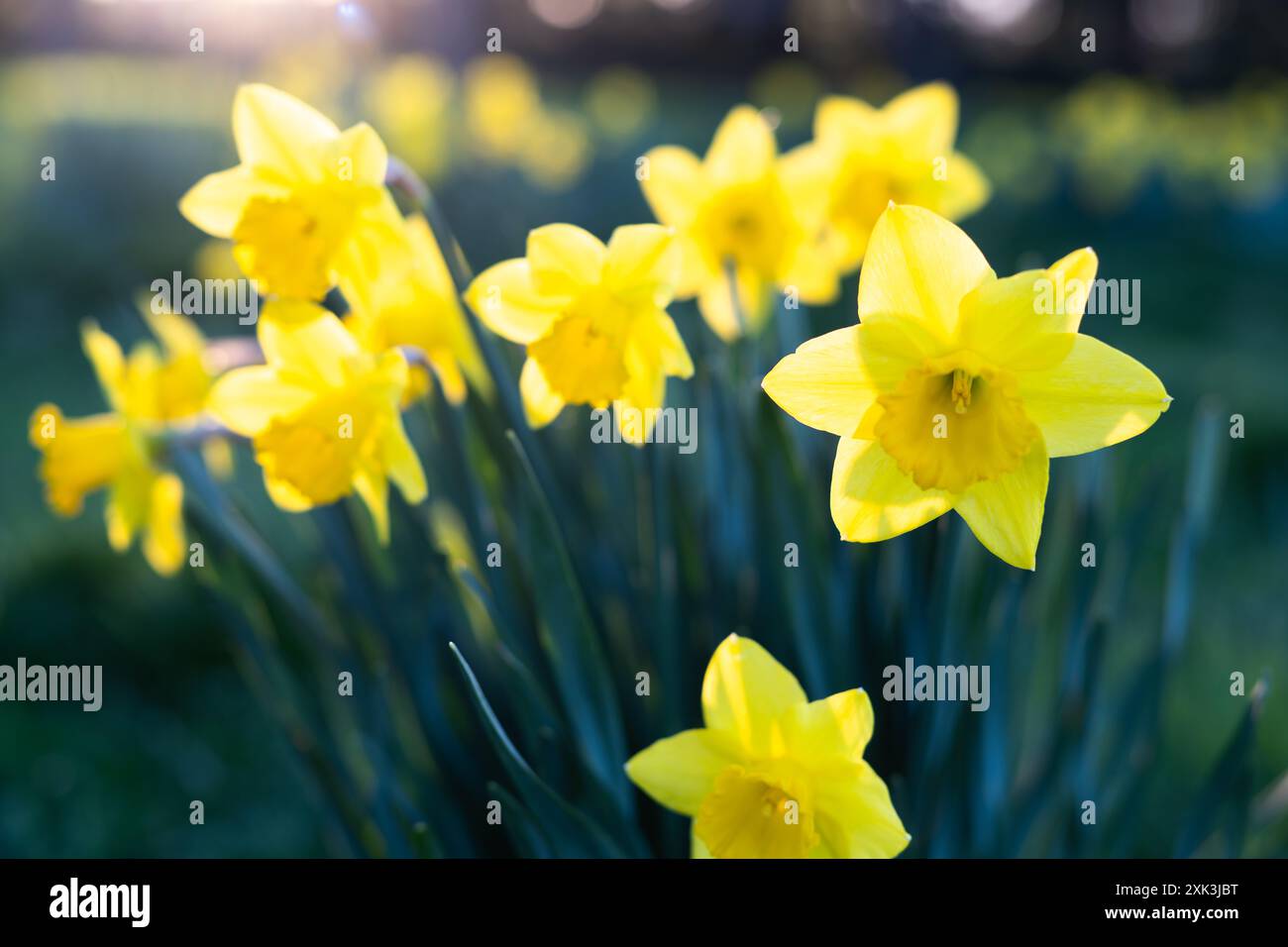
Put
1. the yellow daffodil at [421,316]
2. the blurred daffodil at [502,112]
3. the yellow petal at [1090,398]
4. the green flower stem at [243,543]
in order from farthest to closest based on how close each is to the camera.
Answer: the blurred daffodil at [502,112] < the green flower stem at [243,543] < the yellow daffodil at [421,316] < the yellow petal at [1090,398]

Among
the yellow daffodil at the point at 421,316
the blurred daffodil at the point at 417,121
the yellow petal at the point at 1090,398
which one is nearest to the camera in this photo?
the yellow petal at the point at 1090,398

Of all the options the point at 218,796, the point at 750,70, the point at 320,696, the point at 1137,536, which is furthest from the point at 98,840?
the point at 750,70

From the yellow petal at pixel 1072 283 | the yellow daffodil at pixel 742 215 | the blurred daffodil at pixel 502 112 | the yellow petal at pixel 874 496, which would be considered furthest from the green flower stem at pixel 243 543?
the blurred daffodil at pixel 502 112

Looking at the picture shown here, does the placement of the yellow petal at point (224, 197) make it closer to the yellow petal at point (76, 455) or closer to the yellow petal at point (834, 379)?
the yellow petal at point (76, 455)

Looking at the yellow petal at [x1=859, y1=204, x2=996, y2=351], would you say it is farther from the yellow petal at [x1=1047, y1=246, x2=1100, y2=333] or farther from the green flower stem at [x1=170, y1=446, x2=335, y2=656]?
the green flower stem at [x1=170, y1=446, x2=335, y2=656]

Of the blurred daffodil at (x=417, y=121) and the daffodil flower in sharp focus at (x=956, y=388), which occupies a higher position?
the blurred daffodil at (x=417, y=121)

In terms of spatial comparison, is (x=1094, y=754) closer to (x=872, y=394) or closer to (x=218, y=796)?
(x=872, y=394)

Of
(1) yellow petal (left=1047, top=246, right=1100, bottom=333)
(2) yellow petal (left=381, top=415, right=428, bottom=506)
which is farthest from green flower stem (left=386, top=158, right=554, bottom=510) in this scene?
(1) yellow petal (left=1047, top=246, right=1100, bottom=333)
